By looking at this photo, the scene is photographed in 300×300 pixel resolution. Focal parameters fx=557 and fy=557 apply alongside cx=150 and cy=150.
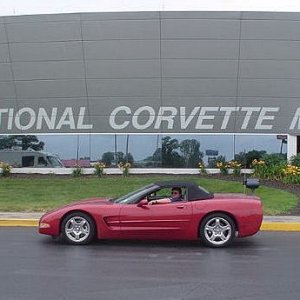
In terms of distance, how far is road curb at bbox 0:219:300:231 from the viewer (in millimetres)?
12820

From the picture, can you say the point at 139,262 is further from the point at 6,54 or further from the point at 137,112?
the point at 6,54

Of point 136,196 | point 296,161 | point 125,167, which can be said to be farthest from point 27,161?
point 136,196

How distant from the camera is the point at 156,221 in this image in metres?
10.4

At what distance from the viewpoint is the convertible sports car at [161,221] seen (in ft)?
34.0

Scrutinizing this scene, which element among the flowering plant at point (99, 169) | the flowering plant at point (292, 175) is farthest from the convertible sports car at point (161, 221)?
the flowering plant at point (99, 169)

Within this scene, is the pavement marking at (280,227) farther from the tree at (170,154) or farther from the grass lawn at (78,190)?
the tree at (170,154)

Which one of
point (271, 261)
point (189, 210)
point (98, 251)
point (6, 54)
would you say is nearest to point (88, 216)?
point (98, 251)

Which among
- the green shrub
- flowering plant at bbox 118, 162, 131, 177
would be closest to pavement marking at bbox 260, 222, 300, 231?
the green shrub

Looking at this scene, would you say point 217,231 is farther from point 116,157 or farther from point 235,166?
point 116,157

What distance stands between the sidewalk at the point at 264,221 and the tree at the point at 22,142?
1060cm

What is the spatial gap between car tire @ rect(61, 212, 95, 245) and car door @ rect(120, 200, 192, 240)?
0.61m

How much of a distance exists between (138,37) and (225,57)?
151 inches

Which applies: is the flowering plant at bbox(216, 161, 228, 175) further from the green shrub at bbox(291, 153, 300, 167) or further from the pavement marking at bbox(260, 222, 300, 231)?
the pavement marking at bbox(260, 222, 300, 231)

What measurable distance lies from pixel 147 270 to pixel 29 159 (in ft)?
59.6
